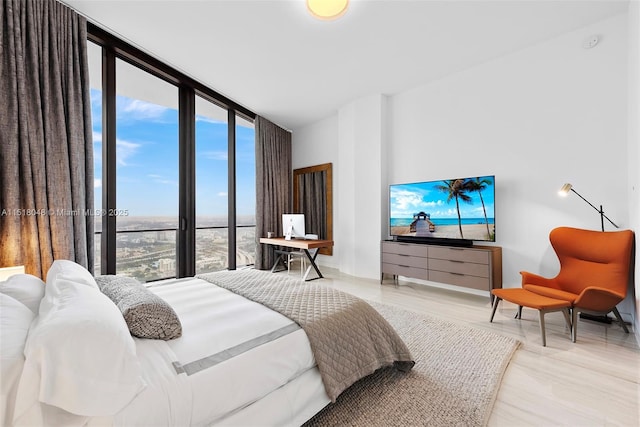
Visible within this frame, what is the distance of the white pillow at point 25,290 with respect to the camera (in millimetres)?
1235

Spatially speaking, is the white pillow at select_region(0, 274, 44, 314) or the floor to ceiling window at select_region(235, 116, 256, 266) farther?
the floor to ceiling window at select_region(235, 116, 256, 266)

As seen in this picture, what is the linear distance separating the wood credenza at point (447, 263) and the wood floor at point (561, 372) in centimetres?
31

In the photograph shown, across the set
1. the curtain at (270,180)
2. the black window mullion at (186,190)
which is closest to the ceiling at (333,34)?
the black window mullion at (186,190)

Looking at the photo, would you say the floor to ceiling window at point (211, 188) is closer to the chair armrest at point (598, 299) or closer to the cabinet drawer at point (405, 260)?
the cabinet drawer at point (405, 260)

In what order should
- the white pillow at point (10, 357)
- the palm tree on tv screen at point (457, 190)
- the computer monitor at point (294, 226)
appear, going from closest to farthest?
1. the white pillow at point (10, 357)
2. the palm tree on tv screen at point (457, 190)
3. the computer monitor at point (294, 226)

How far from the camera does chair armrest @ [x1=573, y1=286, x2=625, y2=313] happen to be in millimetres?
2178

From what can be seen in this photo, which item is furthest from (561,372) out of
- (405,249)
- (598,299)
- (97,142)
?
(97,142)

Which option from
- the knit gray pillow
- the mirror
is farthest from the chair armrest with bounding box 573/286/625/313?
the mirror

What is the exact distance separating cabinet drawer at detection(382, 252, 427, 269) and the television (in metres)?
0.27

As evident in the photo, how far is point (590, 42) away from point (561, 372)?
313 centimetres

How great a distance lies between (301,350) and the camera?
4.25ft

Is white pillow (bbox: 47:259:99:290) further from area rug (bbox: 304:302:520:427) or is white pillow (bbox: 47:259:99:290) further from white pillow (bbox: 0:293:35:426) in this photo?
area rug (bbox: 304:302:520:427)

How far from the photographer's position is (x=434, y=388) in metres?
1.63

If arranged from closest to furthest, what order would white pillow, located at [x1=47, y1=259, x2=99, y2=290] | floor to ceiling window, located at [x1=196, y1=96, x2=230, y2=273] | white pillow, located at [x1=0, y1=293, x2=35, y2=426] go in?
white pillow, located at [x1=0, y1=293, x2=35, y2=426], white pillow, located at [x1=47, y1=259, x2=99, y2=290], floor to ceiling window, located at [x1=196, y1=96, x2=230, y2=273]
